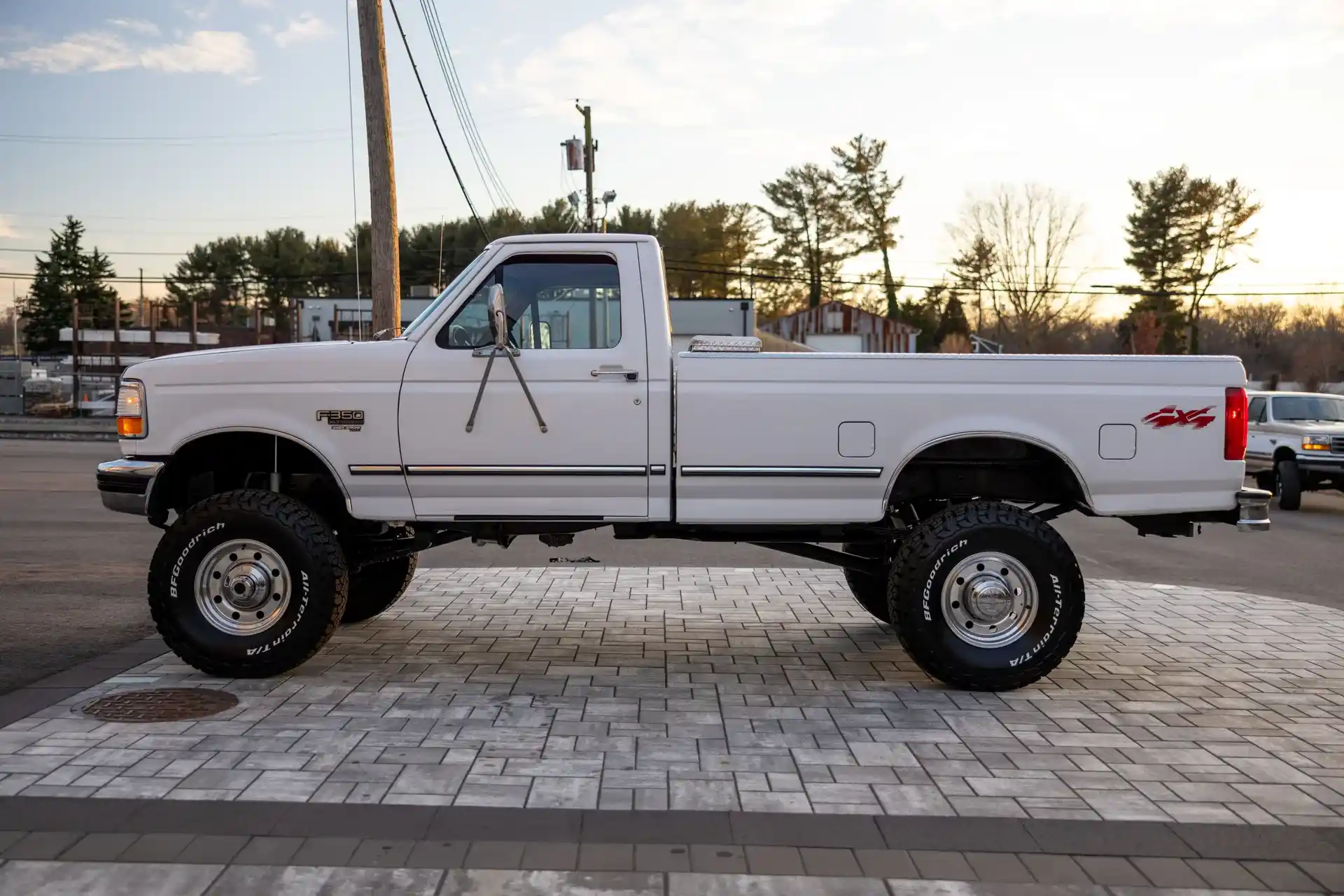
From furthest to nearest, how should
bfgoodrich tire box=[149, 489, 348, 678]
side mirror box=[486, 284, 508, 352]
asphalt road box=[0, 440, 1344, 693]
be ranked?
asphalt road box=[0, 440, 1344, 693] → bfgoodrich tire box=[149, 489, 348, 678] → side mirror box=[486, 284, 508, 352]

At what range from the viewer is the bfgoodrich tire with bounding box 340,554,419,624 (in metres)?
7.78

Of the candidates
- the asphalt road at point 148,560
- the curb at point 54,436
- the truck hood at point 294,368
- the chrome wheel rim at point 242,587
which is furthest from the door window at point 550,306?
the curb at point 54,436

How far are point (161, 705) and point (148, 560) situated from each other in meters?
5.20

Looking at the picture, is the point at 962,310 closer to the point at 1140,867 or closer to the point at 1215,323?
the point at 1215,323

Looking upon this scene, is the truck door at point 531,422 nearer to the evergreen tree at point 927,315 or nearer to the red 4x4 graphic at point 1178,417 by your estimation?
the red 4x4 graphic at point 1178,417

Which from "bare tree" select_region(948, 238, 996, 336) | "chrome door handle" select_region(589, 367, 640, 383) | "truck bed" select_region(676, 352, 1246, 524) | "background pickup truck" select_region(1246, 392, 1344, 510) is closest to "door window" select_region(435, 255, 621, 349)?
"chrome door handle" select_region(589, 367, 640, 383)

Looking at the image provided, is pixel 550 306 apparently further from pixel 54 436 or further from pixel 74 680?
pixel 54 436

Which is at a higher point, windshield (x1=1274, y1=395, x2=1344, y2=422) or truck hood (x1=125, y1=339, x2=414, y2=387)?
truck hood (x1=125, y1=339, x2=414, y2=387)

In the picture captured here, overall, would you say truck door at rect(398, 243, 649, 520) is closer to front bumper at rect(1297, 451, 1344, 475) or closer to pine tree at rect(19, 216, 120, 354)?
front bumper at rect(1297, 451, 1344, 475)

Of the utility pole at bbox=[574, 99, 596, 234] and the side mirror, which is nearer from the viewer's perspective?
Answer: the side mirror

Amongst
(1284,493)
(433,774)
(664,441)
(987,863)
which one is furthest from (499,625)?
(1284,493)

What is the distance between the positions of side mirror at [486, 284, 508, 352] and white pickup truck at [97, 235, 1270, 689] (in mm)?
45

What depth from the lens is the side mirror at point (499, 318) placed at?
5.83 metres

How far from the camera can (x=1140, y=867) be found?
392cm
